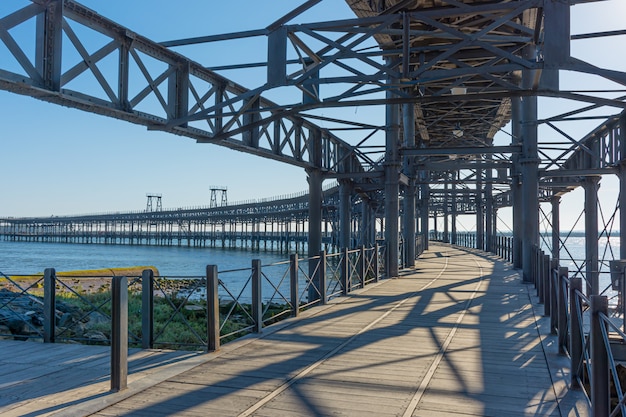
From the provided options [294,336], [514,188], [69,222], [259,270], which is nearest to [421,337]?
[294,336]

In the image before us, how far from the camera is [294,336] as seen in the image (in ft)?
30.1

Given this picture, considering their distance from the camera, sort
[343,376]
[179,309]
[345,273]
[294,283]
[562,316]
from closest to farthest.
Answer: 1. [343,376]
2. [562,316]
3. [179,309]
4. [294,283]
5. [345,273]

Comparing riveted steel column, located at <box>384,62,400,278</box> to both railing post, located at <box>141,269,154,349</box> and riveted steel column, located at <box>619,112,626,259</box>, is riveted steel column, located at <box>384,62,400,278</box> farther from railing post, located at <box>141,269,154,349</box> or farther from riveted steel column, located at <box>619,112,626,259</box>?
railing post, located at <box>141,269,154,349</box>

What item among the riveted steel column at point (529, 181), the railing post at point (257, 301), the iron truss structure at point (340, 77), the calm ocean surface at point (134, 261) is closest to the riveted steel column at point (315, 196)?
the iron truss structure at point (340, 77)

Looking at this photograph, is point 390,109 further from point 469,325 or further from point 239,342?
point 239,342

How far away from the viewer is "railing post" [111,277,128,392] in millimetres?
6098

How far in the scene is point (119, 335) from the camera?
20.5 ft

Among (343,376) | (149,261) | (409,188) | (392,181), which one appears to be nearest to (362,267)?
(392,181)

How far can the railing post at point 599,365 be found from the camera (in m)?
4.47

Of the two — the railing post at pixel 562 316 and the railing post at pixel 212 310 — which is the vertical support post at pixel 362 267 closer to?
the railing post at pixel 212 310

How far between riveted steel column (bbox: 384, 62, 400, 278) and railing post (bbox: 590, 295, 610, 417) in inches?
594

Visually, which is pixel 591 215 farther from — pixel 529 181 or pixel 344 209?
pixel 344 209

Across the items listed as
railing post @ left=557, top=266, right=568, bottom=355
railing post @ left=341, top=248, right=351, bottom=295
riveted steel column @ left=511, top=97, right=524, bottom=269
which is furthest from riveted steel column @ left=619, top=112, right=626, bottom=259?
railing post @ left=557, top=266, right=568, bottom=355

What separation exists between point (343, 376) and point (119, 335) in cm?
280
